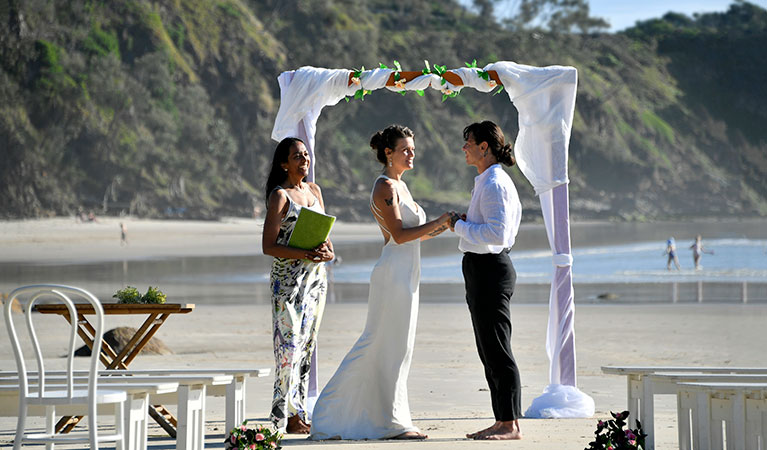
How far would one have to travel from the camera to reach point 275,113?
65375mm

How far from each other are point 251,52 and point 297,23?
13746 mm

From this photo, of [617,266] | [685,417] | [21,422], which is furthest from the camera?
[617,266]

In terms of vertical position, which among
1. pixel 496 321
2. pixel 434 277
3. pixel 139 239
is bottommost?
pixel 434 277

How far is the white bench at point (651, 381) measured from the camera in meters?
4.34

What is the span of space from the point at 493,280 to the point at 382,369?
0.74 meters

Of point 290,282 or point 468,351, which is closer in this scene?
point 290,282

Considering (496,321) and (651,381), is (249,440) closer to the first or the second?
(496,321)

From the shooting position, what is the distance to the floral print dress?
502 cm

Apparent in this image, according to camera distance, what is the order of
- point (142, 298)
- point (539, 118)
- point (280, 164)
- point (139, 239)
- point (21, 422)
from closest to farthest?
point (21, 422), point (280, 164), point (142, 298), point (539, 118), point (139, 239)

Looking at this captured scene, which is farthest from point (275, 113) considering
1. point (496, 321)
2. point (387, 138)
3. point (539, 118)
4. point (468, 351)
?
point (496, 321)

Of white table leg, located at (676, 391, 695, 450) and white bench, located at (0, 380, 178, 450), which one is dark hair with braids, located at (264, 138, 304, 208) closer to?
white bench, located at (0, 380, 178, 450)

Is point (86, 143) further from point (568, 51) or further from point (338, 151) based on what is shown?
point (568, 51)

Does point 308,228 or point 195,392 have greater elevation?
point 308,228

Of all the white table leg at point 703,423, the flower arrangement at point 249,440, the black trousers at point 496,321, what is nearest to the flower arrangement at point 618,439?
the white table leg at point 703,423
